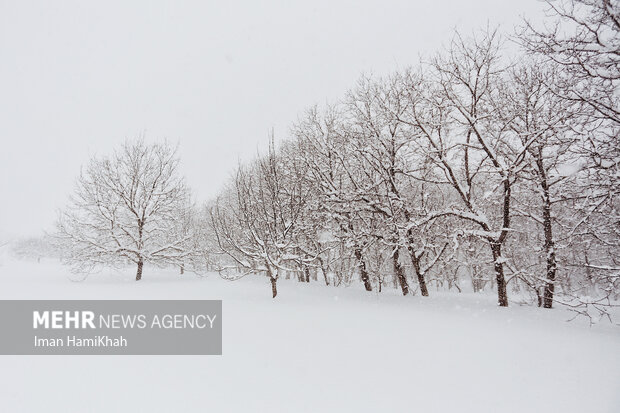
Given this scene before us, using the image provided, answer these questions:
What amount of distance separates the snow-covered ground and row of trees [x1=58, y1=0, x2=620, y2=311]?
1667mm

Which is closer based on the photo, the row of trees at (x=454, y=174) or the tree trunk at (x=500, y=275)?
the row of trees at (x=454, y=174)

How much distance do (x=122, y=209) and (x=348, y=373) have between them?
75.3ft

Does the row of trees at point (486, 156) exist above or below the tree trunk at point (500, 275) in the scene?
above

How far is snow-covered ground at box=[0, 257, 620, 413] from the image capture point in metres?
3.98

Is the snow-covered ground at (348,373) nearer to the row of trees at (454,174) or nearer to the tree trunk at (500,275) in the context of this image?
the row of trees at (454,174)

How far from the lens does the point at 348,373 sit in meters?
4.82

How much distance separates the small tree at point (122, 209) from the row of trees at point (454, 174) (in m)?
0.14

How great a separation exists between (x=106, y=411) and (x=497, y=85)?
49.9ft

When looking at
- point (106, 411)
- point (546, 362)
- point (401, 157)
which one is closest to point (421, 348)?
point (546, 362)

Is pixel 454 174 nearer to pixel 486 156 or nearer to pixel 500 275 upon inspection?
pixel 486 156

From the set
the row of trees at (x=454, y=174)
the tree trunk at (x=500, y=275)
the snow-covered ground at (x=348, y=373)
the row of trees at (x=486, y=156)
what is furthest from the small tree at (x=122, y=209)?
the tree trunk at (x=500, y=275)

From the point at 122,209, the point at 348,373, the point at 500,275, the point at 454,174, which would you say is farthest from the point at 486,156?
the point at 122,209

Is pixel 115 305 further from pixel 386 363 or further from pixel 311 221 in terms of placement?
pixel 311 221

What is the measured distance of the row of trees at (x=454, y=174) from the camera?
7141 mm
